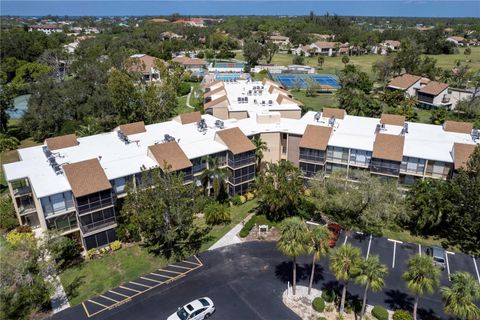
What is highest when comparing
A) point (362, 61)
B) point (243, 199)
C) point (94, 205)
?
point (362, 61)

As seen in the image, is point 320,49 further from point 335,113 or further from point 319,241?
point 319,241

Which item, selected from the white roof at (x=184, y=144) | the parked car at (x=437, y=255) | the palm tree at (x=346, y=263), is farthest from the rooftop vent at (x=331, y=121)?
the palm tree at (x=346, y=263)

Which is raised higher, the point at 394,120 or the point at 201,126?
the point at 394,120

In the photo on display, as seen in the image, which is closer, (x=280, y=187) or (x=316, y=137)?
(x=280, y=187)

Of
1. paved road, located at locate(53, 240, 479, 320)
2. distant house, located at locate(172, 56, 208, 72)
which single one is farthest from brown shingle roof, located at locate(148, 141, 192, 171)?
distant house, located at locate(172, 56, 208, 72)

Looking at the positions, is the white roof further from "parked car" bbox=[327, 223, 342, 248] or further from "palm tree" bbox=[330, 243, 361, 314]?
"palm tree" bbox=[330, 243, 361, 314]

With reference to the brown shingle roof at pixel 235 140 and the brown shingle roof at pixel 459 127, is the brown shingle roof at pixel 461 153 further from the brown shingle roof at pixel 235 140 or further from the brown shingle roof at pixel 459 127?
the brown shingle roof at pixel 235 140

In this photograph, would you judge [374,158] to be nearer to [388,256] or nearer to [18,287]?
[388,256]

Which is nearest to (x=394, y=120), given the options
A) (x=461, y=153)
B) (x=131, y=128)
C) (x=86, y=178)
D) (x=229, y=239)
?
(x=461, y=153)

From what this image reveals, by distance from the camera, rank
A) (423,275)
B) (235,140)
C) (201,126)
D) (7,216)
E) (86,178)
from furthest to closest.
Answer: (201,126) → (235,140) → (7,216) → (86,178) → (423,275)
